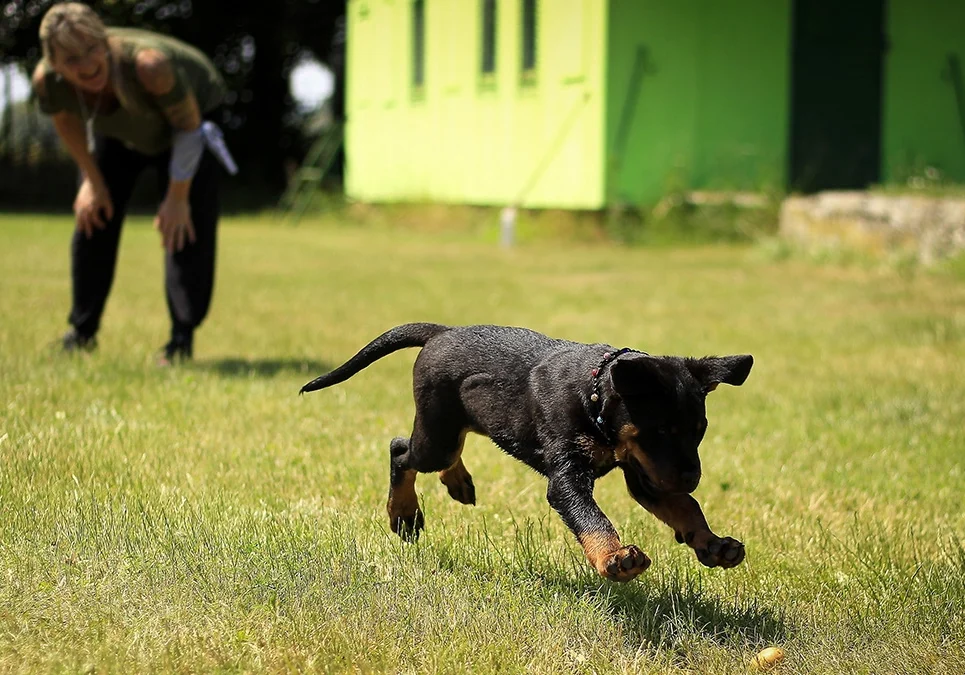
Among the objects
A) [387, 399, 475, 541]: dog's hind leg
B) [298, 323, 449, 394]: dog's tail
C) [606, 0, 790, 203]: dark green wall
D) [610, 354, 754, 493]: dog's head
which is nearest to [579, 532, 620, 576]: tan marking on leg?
[610, 354, 754, 493]: dog's head

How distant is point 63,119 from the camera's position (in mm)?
7379

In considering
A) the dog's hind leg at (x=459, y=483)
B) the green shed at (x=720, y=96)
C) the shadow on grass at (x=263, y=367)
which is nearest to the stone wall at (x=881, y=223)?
the green shed at (x=720, y=96)

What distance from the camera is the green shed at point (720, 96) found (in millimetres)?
18312

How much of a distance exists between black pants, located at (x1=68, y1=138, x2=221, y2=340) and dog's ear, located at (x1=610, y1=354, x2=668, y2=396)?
4.76 meters

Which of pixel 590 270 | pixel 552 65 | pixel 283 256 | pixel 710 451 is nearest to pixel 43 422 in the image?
pixel 710 451

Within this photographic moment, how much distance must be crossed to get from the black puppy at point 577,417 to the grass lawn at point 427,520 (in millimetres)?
267

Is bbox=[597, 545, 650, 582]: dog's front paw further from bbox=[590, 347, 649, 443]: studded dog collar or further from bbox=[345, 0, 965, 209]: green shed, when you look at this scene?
bbox=[345, 0, 965, 209]: green shed

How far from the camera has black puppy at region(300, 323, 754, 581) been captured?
11.3ft

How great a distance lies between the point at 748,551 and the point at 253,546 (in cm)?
161

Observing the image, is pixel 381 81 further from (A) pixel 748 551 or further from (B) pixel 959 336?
(A) pixel 748 551

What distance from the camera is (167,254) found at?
7.77 m

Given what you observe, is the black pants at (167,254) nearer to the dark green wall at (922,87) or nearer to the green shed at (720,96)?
the green shed at (720,96)

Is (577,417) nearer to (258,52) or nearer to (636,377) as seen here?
(636,377)

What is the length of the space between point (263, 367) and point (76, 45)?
2.12 meters
